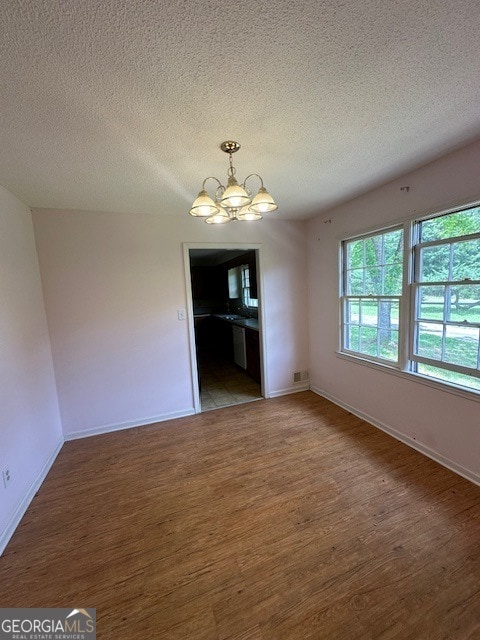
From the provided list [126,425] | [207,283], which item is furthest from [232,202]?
[207,283]

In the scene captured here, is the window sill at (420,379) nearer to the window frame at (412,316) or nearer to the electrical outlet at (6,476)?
the window frame at (412,316)

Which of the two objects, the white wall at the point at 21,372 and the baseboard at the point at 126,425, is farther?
the baseboard at the point at 126,425

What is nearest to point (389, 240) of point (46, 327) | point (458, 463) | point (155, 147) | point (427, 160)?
point (427, 160)

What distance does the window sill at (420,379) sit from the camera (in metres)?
1.98

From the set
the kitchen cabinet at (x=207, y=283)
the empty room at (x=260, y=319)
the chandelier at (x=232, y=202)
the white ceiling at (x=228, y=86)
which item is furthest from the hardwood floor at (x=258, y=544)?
the kitchen cabinet at (x=207, y=283)

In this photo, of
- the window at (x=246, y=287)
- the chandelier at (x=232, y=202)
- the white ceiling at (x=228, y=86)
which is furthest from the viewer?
the window at (x=246, y=287)

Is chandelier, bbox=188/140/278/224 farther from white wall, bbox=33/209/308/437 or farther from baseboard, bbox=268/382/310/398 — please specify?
baseboard, bbox=268/382/310/398

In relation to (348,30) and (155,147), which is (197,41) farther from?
(155,147)

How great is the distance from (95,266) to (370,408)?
3459 mm

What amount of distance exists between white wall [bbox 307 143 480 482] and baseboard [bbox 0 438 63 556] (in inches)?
127

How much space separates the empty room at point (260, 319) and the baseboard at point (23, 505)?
23 millimetres

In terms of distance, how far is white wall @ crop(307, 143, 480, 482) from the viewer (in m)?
1.98

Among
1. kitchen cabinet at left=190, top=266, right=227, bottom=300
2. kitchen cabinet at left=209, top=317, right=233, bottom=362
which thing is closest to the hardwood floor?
kitchen cabinet at left=209, top=317, right=233, bottom=362

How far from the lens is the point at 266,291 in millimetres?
3580
